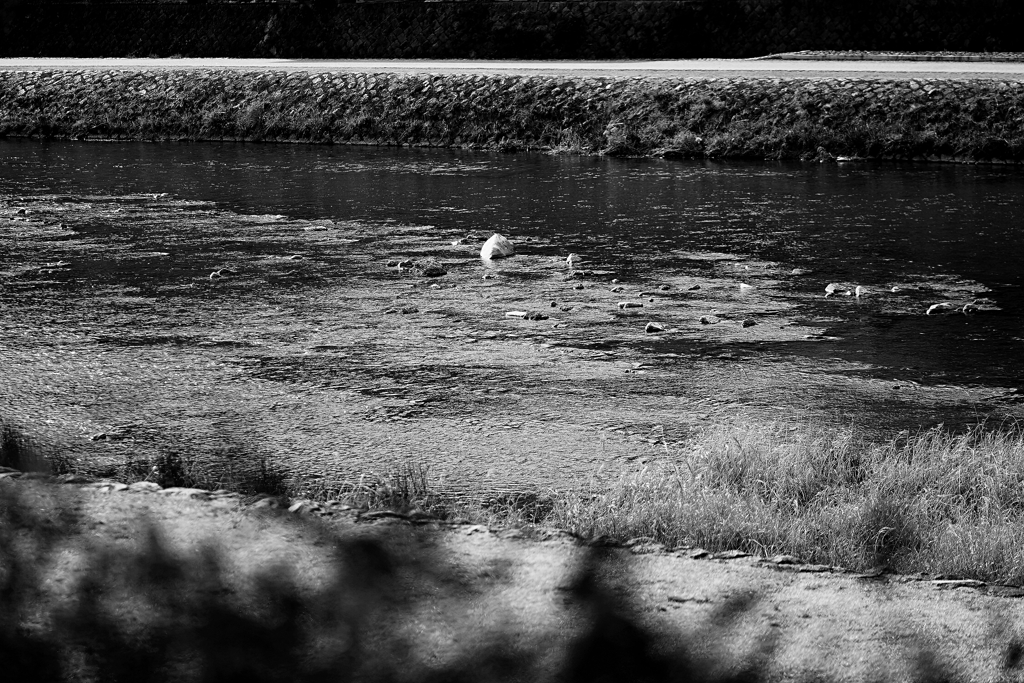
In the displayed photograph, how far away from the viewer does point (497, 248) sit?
13719mm

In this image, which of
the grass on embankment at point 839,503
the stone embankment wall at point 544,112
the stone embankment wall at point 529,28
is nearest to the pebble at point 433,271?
the grass on embankment at point 839,503

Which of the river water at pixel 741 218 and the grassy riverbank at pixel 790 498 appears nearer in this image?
the grassy riverbank at pixel 790 498

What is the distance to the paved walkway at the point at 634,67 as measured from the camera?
23.3 meters

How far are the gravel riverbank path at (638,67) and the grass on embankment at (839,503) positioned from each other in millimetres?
16854

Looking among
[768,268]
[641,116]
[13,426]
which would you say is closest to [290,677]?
[13,426]

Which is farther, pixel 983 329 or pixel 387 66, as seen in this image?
pixel 387 66

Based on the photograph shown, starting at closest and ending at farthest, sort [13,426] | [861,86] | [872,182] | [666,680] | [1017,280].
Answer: [666,680] → [13,426] → [1017,280] → [872,182] → [861,86]

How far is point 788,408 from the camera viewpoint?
8.35 meters

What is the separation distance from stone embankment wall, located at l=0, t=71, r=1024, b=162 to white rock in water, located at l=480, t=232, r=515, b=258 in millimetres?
9366

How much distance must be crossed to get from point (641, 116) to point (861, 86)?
3969 millimetres

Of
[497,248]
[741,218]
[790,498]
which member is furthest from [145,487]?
[741,218]

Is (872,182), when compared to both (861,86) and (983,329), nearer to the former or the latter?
(861,86)

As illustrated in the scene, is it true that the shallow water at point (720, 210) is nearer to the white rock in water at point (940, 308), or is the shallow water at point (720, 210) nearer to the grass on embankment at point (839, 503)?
the white rock in water at point (940, 308)

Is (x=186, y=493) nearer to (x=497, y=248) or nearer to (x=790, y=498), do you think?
(x=790, y=498)
